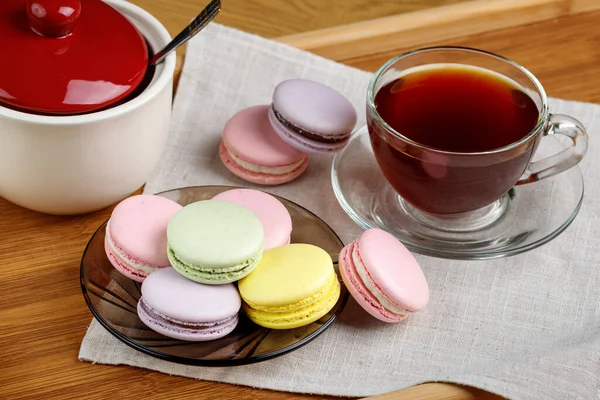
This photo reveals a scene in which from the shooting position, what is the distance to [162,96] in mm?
946

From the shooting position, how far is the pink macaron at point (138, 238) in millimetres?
865

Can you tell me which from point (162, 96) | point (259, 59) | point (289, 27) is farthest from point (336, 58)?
point (289, 27)

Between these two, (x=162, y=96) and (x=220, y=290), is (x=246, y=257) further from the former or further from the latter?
(x=162, y=96)

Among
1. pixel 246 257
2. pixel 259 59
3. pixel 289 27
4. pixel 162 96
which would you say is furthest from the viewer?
pixel 289 27

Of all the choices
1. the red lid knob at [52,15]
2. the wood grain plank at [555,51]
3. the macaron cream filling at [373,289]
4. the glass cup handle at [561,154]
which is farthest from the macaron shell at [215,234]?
the wood grain plank at [555,51]

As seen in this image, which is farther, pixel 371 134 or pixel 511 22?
pixel 511 22

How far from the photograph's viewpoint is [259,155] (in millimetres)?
1055

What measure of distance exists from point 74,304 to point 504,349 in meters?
0.45

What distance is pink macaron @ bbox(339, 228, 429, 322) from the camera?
0.86 metres

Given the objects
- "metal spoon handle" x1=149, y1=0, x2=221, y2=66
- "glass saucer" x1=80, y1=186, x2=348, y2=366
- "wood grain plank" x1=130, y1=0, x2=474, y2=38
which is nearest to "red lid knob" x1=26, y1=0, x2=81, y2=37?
"metal spoon handle" x1=149, y1=0, x2=221, y2=66

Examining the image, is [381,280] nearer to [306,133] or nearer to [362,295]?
[362,295]

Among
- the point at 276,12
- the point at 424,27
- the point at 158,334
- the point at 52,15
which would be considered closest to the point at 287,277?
the point at 158,334

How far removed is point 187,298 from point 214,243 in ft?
0.20

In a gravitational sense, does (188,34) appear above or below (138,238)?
above
